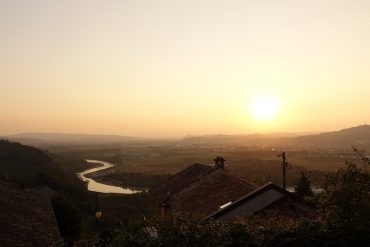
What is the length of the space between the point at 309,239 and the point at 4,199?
58.1ft

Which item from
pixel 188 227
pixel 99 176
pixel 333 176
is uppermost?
pixel 333 176

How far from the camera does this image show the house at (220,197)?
20.5 meters

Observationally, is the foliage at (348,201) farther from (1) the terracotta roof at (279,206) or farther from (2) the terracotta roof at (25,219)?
(2) the terracotta roof at (25,219)

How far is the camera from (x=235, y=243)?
39.2ft

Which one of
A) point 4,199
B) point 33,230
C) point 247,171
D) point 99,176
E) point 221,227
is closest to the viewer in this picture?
point 221,227

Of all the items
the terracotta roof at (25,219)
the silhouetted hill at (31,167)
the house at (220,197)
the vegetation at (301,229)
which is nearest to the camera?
the vegetation at (301,229)

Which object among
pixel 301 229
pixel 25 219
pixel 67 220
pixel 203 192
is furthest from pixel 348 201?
pixel 67 220

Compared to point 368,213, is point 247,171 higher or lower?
lower

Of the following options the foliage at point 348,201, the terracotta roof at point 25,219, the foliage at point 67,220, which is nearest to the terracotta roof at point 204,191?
the foliage at point 67,220

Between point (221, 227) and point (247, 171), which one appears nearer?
point (221, 227)

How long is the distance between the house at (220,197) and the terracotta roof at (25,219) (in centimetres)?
642

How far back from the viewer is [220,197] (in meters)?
25.2

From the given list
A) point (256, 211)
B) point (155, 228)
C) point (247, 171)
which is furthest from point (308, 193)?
point (247, 171)

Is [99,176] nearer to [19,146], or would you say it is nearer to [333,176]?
[19,146]
